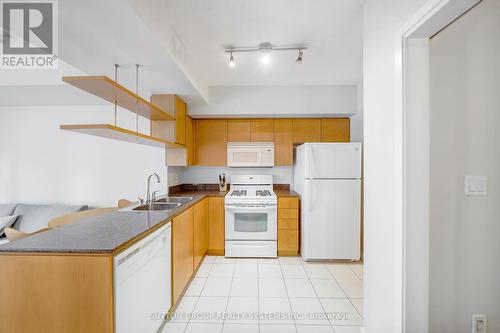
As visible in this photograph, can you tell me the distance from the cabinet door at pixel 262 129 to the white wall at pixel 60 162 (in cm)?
174

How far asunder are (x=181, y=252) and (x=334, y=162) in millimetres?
2166

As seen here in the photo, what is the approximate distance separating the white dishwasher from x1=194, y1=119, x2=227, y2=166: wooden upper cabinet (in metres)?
1.83

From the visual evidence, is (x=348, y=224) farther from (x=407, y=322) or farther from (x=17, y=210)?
(x=17, y=210)

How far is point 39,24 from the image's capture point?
4.70ft

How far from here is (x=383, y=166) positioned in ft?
4.47

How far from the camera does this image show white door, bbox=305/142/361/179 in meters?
2.99

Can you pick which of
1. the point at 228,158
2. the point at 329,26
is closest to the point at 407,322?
the point at 329,26

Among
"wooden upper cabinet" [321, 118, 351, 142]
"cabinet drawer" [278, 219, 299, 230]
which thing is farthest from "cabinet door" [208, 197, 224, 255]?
"wooden upper cabinet" [321, 118, 351, 142]

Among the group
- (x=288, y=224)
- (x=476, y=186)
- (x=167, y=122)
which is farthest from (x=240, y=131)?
(x=476, y=186)

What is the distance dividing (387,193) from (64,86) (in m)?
3.35

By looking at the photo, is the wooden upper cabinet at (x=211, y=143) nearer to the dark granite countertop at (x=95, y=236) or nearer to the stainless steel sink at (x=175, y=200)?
the stainless steel sink at (x=175, y=200)

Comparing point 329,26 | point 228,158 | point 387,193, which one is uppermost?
point 329,26

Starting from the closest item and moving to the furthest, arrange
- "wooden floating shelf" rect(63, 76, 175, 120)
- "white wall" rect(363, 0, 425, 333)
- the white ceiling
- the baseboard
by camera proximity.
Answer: "white wall" rect(363, 0, 425, 333) → "wooden floating shelf" rect(63, 76, 175, 120) → the white ceiling → the baseboard

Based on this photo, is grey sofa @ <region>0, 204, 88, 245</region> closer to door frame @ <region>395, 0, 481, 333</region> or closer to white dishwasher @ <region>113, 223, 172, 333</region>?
white dishwasher @ <region>113, 223, 172, 333</region>
